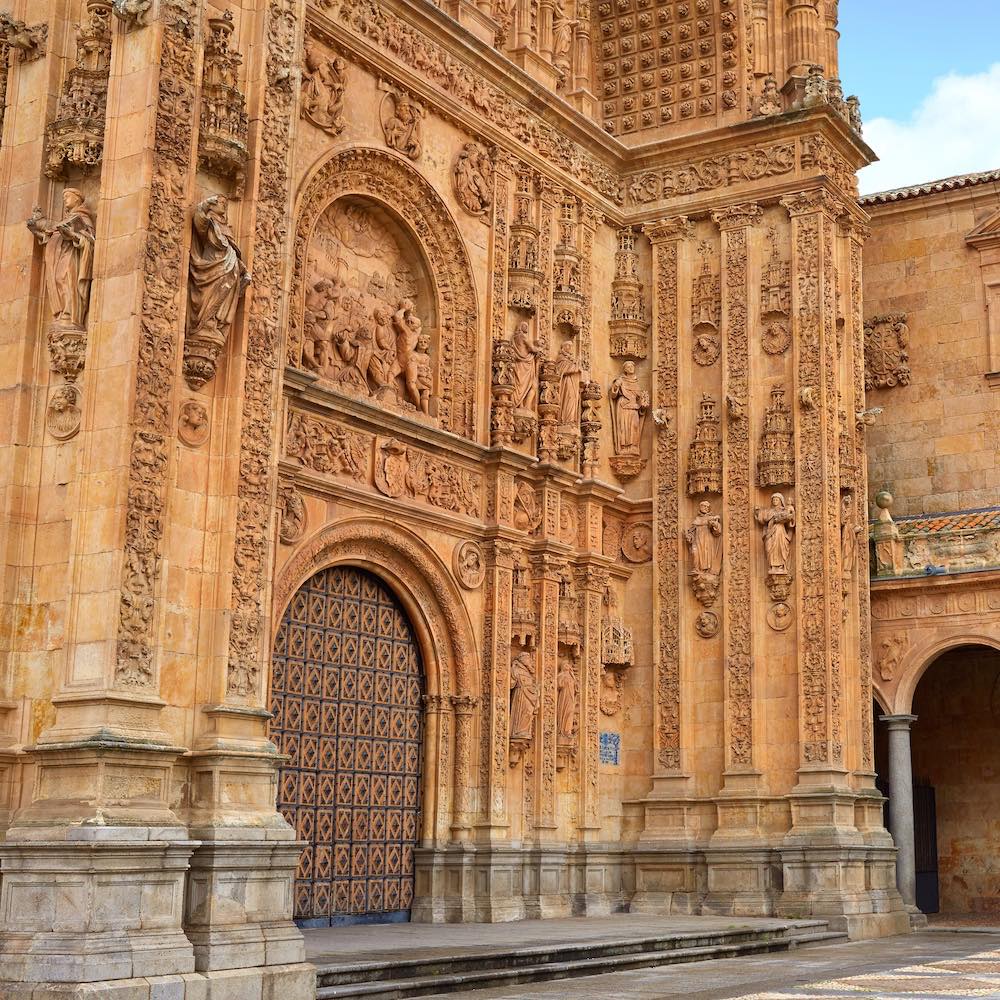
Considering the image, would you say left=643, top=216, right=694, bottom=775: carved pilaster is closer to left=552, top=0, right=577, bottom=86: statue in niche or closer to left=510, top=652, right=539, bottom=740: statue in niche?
left=552, top=0, right=577, bottom=86: statue in niche

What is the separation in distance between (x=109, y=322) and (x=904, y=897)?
615 inches

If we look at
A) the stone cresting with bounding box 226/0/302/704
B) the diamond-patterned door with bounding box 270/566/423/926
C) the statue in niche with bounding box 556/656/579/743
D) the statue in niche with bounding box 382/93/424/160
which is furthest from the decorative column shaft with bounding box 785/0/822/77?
the stone cresting with bounding box 226/0/302/704

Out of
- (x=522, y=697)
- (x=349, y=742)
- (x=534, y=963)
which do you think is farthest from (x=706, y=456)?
(x=534, y=963)

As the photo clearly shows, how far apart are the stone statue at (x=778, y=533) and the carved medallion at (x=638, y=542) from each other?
1746 mm

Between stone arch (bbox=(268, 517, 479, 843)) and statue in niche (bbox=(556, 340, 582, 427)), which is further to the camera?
statue in niche (bbox=(556, 340, 582, 427))

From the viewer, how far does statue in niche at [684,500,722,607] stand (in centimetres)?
2080

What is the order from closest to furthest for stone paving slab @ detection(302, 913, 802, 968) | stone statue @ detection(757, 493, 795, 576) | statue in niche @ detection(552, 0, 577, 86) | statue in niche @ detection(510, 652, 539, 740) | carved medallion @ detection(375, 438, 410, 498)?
stone paving slab @ detection(302, 913, 802, 968)
carved medallion @ detection(375, 438, 410, 498)
statue in niche @ detection(510, 652, 539, 740)
stone statue @ detection(757, 493, 795, 576)
statue in niche @ detection(552, 0, 577, 86)

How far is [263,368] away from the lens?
12484mm

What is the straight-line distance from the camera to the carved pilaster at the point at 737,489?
66.8 feet

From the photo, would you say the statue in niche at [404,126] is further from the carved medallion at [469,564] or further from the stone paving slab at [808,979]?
the stone paving slab at [808,979]

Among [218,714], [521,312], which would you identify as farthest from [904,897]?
[218,714]

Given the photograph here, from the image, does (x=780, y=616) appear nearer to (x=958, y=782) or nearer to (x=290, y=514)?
(x=958, y=782)

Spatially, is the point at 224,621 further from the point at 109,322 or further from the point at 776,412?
the point at 776,412

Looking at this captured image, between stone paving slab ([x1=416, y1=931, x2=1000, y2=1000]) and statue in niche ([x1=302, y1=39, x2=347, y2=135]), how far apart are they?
9.30 m
